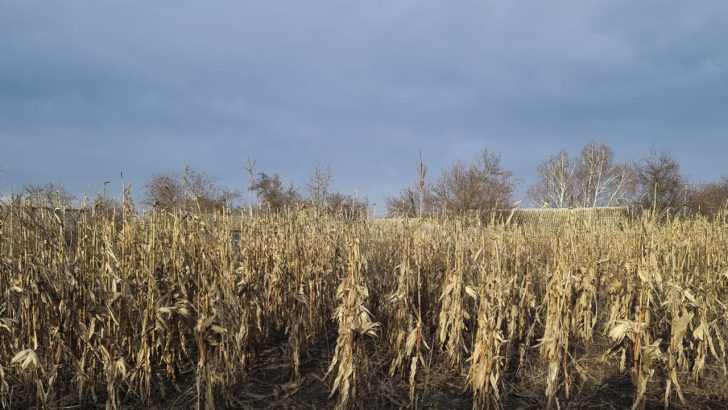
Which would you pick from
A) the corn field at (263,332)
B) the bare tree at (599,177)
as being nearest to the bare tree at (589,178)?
the bare tree at (599,177)

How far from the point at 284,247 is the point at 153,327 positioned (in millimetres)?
1544

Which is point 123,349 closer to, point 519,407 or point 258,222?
point 258,222

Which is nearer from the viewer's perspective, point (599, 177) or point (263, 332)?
point (263, 332)

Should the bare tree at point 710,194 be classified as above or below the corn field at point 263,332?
above

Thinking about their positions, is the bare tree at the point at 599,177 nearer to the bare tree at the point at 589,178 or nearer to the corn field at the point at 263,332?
the bare tree at the point at 589,178

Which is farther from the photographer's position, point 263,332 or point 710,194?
point 710,194

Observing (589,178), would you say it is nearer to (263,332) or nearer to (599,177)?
(599,177)

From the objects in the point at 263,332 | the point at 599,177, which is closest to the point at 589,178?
the point at 599,177

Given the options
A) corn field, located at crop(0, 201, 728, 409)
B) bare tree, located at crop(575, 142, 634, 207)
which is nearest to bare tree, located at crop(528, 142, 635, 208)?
bare tree, located at crop(575, 142, 634, 207)

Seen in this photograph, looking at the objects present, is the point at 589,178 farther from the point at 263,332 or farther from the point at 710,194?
the point at 263,332

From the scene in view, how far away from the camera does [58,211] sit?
3266mm

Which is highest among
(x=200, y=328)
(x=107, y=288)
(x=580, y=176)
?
(x=580, y=176)

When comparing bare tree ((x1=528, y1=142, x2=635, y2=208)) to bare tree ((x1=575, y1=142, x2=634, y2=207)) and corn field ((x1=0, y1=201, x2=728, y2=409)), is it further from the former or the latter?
corn field ((x1=0, y1=201, x2=728, y2=409))

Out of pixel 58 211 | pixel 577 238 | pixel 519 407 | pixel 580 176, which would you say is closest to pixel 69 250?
pixel 58 211
